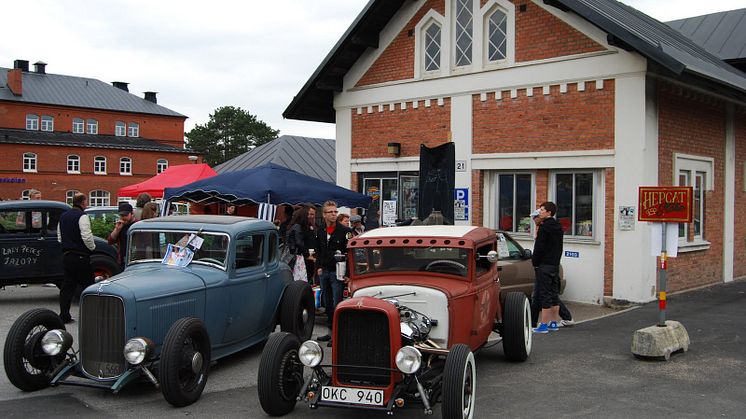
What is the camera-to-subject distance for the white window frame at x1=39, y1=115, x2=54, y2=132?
62.7 m

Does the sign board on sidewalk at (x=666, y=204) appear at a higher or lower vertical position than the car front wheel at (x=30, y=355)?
higher

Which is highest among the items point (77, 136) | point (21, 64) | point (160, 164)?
point (21, 64)

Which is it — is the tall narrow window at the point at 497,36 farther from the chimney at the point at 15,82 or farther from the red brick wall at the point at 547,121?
the chimney at the point at 15,82

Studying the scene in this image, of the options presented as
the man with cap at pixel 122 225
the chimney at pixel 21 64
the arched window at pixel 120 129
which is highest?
the chimney at pixel 21 64

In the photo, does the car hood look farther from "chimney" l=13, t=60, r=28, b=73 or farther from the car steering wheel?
"chimney" l=13, t=60, r=28, b=73

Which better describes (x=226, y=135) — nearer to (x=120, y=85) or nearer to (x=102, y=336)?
(x=120, y=85)

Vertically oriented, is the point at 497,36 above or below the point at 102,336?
above

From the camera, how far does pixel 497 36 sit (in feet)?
44.8

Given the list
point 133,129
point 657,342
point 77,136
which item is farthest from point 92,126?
point 657,342

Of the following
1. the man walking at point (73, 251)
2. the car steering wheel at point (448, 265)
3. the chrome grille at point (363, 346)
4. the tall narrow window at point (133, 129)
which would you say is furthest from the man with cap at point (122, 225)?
the tall narrow window at point (133, 129)

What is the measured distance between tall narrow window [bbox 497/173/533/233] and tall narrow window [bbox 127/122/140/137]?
196 ft

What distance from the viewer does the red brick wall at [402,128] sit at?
14359mm

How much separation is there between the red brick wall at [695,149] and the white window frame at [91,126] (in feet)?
201

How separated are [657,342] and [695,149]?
21.6 feet
